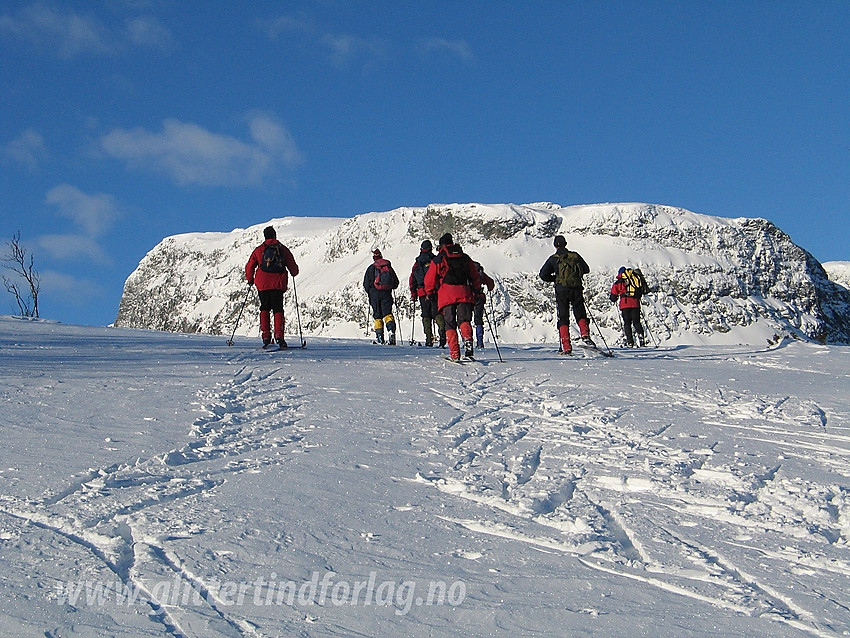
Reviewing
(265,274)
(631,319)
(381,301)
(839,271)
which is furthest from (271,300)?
(839,271)

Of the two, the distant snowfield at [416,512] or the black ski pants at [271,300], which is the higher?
the black ski pants at [271,300]

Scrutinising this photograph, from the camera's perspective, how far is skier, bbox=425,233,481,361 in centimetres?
924

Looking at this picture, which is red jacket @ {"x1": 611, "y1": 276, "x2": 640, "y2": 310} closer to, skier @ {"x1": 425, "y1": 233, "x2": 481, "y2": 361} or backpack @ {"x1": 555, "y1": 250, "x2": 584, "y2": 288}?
backpack @ {"x1": 555, "y1": 250, "x2": 584, "y2": 288}

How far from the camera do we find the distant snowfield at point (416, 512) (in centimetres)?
222

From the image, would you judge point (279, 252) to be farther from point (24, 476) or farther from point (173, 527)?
point (173, 527)

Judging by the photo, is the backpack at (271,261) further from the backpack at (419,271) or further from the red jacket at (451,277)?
the backpack at (419,271)

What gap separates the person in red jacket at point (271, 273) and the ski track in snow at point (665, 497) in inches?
217

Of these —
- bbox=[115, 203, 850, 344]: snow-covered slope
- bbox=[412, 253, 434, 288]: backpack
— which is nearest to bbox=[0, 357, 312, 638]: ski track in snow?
bbox=[412, 253, 434, 288]: backpack

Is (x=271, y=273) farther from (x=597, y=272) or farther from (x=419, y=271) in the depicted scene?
(x=597, y=272)

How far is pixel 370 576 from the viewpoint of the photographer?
247 centimetres

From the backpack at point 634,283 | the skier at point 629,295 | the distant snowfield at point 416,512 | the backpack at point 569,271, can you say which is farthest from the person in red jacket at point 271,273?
the backpack at point 634,283

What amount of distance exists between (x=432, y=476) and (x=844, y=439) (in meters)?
3.22

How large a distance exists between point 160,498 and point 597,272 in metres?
110

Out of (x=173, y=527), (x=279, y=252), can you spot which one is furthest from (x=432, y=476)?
(x=279, y=252)
